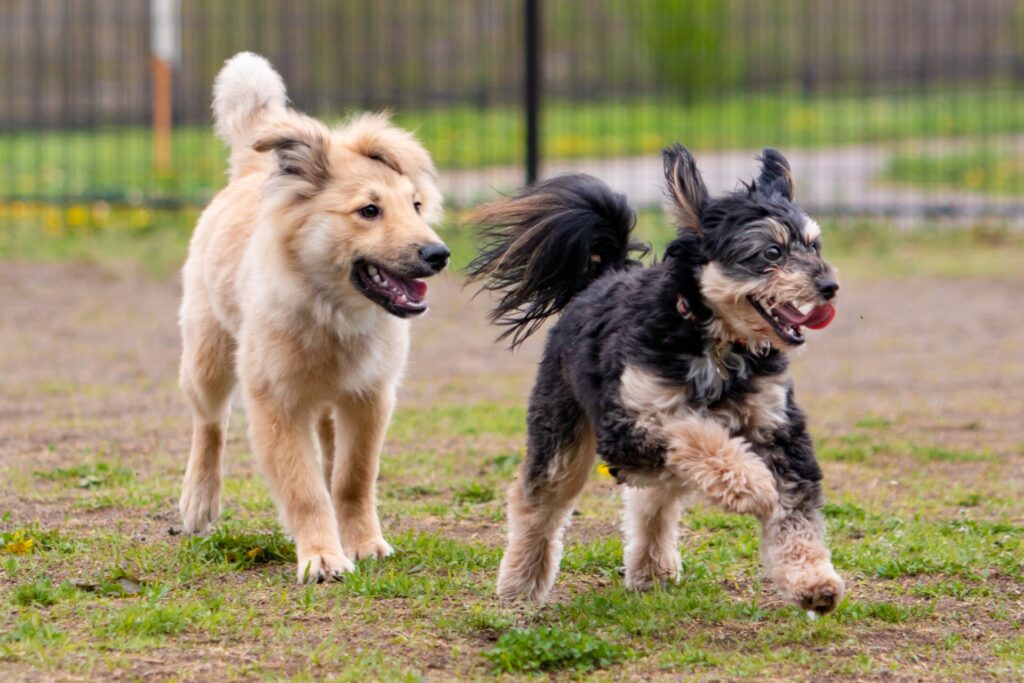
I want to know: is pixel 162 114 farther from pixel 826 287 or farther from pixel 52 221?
pixel 826 287

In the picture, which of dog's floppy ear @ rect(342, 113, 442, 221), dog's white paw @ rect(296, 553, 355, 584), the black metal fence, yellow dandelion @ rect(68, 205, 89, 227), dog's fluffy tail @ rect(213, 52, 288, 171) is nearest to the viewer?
dog's white paw @ rect(296, 553, 355, 584)

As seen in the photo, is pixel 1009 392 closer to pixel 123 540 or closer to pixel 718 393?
pixel 718 393

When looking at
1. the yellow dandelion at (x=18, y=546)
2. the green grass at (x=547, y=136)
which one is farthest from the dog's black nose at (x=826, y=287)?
the green grass at (x=547, y=136)

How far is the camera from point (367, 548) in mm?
5246

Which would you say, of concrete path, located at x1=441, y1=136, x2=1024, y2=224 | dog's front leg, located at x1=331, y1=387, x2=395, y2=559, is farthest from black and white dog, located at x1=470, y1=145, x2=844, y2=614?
concrete path, located at x1=441, y1=136, x2=1024, y2=224

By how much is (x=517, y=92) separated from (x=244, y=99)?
425 inches

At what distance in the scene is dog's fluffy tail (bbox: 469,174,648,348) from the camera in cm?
494

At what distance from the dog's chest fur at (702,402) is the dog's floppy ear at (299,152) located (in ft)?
5.07

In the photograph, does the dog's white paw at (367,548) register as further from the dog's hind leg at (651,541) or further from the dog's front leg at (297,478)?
the dog's hind leg at (651,541)

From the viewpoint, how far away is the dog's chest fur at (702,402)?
166 inches

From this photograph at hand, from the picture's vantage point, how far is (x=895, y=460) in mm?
6832

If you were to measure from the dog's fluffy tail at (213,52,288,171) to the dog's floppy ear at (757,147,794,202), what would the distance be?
243 cm

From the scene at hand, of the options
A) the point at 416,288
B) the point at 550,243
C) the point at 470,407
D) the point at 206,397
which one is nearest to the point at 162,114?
the point at 470,407

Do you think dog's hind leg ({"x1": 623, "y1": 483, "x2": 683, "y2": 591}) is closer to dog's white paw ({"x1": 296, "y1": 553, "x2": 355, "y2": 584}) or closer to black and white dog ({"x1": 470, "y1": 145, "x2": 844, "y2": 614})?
black and white dog ({"x1": 470, "y1": 145, "x2": 844, "y2": 614})
